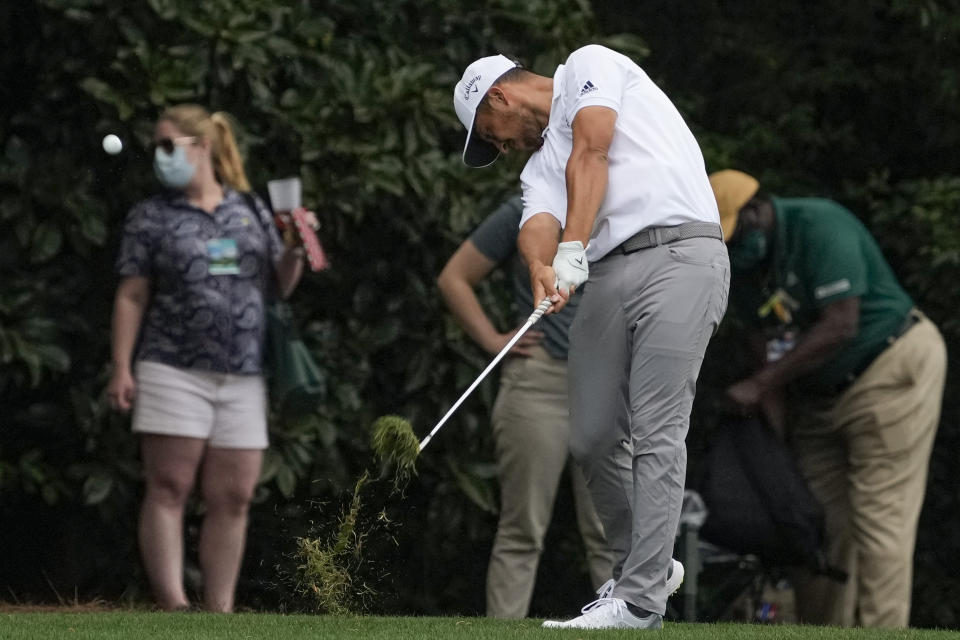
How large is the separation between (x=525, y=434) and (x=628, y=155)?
209 cm

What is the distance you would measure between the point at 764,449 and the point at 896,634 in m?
2.22

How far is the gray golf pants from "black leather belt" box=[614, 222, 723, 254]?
2 centimetres

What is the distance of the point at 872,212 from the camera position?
1062 centimetres

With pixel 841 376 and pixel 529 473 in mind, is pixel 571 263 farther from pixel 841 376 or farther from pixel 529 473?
pixel 841 376

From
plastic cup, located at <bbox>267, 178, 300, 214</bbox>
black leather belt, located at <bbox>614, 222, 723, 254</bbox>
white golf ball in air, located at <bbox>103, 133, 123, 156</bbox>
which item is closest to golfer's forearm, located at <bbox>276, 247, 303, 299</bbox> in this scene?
plastic cup, located at <bbox>267, 178, 300, 214</bbox>

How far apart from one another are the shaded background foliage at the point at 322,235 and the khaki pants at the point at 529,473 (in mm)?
632

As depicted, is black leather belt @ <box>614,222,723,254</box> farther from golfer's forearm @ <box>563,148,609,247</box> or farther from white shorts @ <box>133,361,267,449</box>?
white shorts @ <box>133,361,267,449</box>

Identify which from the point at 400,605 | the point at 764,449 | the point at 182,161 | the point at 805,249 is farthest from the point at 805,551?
the point at 182,161

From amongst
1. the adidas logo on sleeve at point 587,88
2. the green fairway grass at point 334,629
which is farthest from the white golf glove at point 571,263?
the green fairway grass at point 334,629

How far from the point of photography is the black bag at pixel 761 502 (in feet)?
25.1

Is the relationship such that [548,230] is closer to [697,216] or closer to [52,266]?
[697,216]

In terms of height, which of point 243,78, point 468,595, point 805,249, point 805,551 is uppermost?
point 243,78

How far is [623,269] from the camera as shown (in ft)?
18.2

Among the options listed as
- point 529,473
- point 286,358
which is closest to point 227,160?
point 286,358
